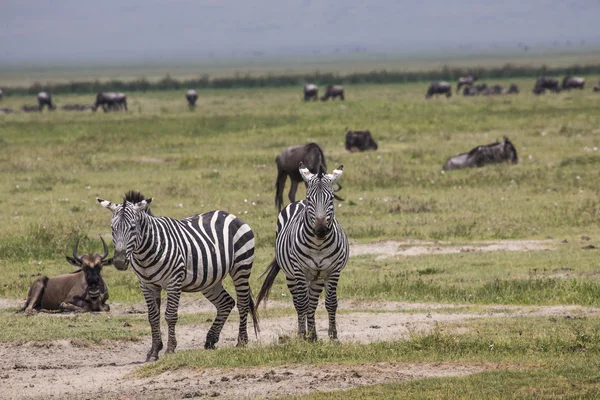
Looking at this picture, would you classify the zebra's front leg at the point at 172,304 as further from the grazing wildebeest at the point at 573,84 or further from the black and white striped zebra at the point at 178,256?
the grazing wildebeest at the point at 573,84

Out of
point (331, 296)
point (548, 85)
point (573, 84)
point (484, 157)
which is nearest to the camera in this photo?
point (331, 296)

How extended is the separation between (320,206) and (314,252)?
57cm

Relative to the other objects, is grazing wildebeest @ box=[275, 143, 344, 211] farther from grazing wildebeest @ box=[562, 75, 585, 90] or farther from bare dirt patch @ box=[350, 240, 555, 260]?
grazing wildebeest @ box=[562, 75, 585, 90]

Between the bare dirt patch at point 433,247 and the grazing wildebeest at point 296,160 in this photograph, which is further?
the grazing wildebeest at point 296,160

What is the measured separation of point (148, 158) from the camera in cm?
3269

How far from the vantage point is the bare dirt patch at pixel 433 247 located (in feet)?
59.3

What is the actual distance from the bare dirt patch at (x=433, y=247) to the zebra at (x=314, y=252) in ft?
20.3

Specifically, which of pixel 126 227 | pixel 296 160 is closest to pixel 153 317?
pixel 126 227

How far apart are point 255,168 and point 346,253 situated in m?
17.7

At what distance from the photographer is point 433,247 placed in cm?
1848

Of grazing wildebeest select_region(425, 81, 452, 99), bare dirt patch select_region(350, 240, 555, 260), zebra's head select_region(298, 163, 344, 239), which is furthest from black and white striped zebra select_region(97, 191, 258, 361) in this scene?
grazing wildebeest select_region(425, 81, 452, 99)

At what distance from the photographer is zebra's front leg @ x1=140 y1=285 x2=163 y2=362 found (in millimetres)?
11359

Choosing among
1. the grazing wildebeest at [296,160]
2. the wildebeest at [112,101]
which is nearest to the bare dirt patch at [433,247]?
the grazing wildebeest at [296,160]

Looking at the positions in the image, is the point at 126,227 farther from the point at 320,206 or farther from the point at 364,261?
the point at 364,261
